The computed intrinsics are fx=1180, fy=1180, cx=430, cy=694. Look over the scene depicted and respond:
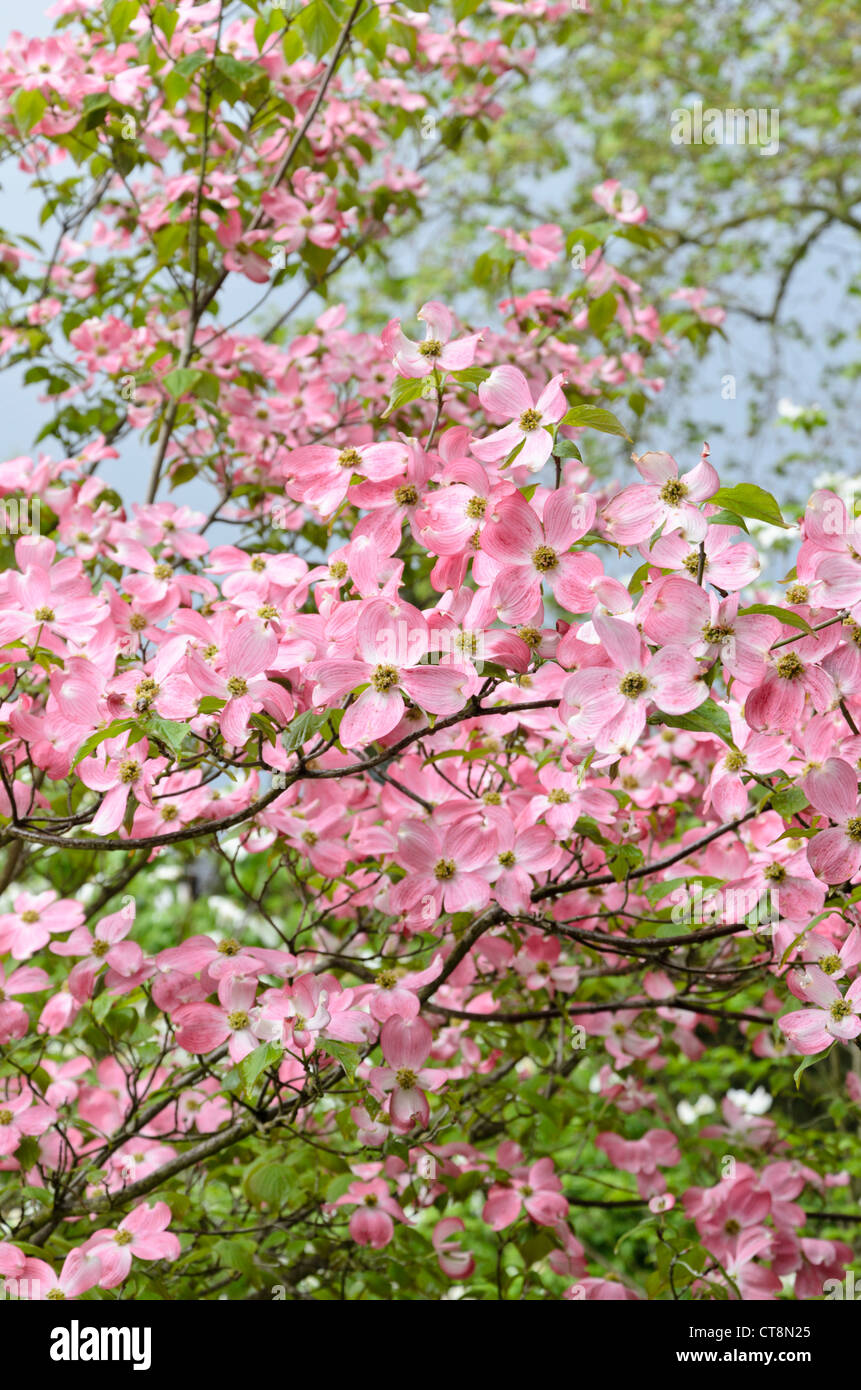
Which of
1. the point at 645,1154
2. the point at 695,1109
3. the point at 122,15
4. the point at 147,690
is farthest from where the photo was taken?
the point at 695,1109

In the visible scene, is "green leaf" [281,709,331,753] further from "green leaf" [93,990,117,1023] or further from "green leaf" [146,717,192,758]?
"green leaf" [93,990,117,1023]

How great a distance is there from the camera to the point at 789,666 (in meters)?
0.91

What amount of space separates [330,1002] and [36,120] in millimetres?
1533

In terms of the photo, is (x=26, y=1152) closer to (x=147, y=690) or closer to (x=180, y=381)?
(x=147, y=690)

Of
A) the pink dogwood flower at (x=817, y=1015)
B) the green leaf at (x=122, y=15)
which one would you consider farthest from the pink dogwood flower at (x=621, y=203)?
the pink dogwood flower at (x=817, y=1015)

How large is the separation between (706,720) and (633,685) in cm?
6

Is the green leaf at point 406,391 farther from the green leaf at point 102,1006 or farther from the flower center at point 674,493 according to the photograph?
the green leaf at point 102,1006

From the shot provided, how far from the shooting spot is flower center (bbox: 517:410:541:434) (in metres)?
0.95

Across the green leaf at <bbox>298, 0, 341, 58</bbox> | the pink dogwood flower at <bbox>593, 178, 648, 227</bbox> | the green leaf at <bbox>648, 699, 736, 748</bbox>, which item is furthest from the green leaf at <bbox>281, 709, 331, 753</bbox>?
the pink dogwood flower at <bbox>593, 178, 648, 227</bbox>

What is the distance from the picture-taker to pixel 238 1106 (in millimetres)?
1610

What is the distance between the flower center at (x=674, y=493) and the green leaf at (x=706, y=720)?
0.52 feet

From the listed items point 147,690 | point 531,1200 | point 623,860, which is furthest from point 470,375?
point 531,1200
